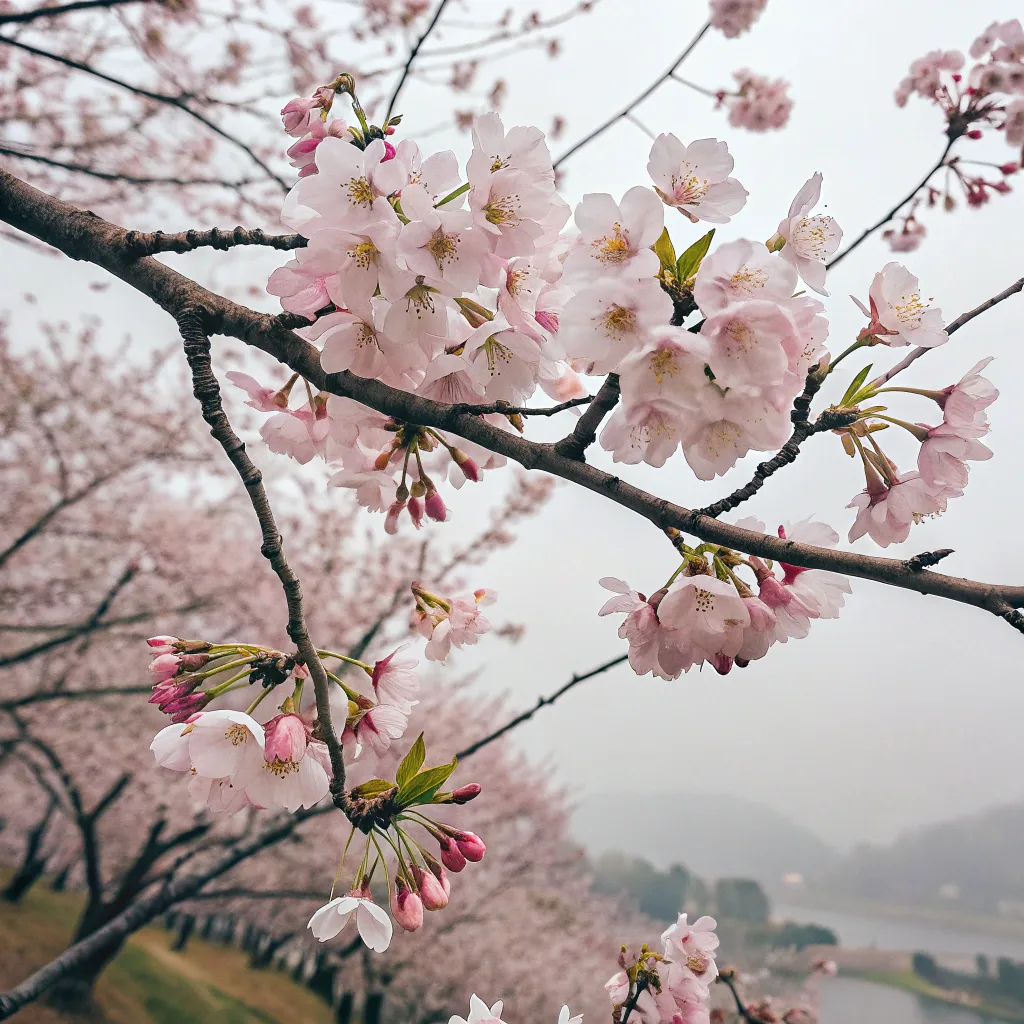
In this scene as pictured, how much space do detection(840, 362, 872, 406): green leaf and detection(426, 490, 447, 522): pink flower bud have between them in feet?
2.40

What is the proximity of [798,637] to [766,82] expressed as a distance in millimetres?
5148

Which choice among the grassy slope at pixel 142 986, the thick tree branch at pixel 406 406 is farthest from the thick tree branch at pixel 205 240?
the grassy slope at pixel 142 986

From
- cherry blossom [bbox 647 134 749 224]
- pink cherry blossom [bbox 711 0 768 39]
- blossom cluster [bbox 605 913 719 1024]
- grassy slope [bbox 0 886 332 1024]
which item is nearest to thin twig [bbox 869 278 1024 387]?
cherry blossom [bbox 647 134 749 224]

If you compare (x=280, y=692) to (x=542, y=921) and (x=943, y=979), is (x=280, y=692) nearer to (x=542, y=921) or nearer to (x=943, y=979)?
(x=943, y=979)

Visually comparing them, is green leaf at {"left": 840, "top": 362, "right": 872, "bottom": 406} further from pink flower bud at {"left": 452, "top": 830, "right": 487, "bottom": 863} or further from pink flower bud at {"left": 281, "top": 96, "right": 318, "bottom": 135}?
pink flower bud at {"left": 281, "top": 96, "right": 318, "bottom": 135}

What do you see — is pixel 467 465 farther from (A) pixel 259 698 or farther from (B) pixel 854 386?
(B) pixel 854 386

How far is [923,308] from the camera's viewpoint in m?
0.92

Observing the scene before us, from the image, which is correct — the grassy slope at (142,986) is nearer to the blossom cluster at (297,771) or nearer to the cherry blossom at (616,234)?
the blossom cluster at (297,771)

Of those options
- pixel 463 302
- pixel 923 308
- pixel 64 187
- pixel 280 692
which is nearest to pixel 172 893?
pixel 280 692

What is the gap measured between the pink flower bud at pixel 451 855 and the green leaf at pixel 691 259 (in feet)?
2.56

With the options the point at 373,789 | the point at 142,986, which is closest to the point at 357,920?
the point at 373,789

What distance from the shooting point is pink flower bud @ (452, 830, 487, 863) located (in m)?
0.87

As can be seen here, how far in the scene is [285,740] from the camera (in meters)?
0.83

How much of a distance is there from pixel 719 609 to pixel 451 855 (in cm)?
49
